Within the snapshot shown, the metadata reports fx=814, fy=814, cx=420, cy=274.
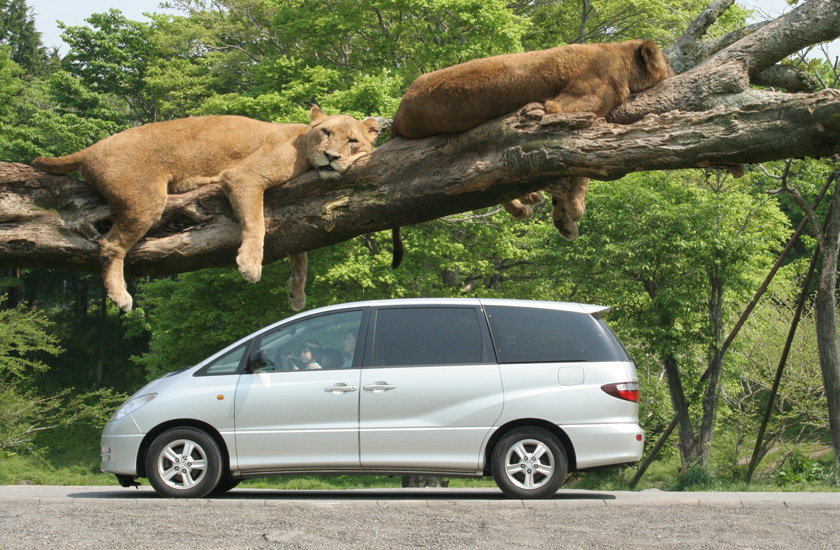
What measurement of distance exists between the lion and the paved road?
1.50 meters

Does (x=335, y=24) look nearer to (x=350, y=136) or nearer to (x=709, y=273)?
(x=709, y=273)

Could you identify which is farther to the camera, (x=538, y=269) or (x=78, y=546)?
(x=538, y=269)

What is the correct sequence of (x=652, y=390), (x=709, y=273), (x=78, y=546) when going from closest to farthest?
(x=78, y=546) → (x=709, y=273) → (x=652, y=390)

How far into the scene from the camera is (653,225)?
18.2 metres

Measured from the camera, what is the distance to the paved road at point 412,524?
4953 millimetres

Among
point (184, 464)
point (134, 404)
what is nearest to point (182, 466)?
point (184, 464)

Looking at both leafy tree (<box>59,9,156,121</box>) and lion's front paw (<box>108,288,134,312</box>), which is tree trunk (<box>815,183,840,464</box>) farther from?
leafy tree (<box>59,9,156,121</box>)

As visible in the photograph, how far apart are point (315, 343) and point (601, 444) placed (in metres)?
2.82

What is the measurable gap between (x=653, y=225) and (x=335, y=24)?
11815mm

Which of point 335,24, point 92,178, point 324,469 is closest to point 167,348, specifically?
point 335,24

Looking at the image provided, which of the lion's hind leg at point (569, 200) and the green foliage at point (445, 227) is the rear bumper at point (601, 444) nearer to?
the lion's hind leg at point (569, 200)

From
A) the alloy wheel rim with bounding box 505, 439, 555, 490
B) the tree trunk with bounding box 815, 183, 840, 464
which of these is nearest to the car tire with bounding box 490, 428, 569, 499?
the alloy wheel rim with bounding box 505, 439, 555, 490

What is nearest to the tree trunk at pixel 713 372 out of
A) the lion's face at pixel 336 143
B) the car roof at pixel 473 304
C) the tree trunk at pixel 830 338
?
the tree trunk at pixel 830 338

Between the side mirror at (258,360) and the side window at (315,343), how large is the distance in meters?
0.09
